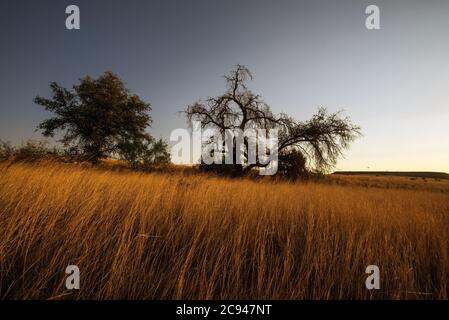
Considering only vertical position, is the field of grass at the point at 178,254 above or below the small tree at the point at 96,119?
below

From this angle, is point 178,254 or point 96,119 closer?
point 178,254

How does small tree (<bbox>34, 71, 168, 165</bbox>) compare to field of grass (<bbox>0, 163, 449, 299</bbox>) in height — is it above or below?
above

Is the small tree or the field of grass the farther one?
the small tree

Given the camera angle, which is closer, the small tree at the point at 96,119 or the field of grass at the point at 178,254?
the field of grass at the point at 178,254

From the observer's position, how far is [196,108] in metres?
17.7
